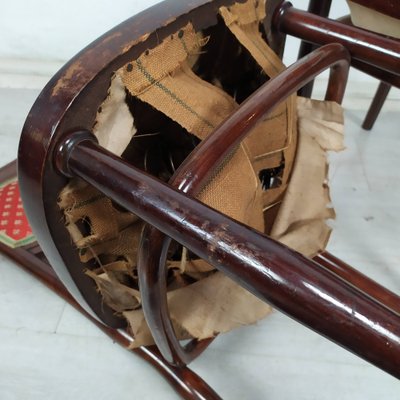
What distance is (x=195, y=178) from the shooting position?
0.51 meters

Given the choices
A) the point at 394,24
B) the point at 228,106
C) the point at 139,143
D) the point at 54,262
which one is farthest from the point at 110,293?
the point at 394,24

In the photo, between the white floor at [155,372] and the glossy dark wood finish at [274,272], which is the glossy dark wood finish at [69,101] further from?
the white floor at [155,372]

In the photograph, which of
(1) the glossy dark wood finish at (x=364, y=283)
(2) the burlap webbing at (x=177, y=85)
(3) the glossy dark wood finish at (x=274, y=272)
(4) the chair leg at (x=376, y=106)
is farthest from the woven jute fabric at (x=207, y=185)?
(4) the chair leg at (x=376, y=106)

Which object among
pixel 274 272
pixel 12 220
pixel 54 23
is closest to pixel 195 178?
pixel 274 272

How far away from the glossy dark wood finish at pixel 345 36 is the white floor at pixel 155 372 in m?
0.66

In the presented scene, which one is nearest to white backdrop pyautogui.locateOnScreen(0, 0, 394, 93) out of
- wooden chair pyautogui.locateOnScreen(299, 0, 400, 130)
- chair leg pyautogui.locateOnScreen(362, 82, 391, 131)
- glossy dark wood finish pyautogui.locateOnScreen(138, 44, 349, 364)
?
chair leg pyautogui.locateOnScreen(362, 82, 391, 131)

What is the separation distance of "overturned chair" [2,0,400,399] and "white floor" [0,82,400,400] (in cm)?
15

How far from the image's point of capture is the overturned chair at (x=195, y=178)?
16.4 inches

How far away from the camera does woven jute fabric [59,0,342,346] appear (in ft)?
2.07

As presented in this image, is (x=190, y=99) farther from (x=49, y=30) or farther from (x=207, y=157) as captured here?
(x=49, y=30)

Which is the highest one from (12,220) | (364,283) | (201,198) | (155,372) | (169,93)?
(169,93)

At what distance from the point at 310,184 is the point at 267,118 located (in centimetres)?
14

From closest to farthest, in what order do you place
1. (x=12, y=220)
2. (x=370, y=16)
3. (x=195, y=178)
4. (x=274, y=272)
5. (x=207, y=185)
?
(x=274, y=272) → (x=195, y=178) → (x=207, y=185) → (x=370, y=16) → (x=12, y=220)

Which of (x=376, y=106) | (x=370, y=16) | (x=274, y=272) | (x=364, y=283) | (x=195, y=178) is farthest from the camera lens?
(x=376, y=106)
